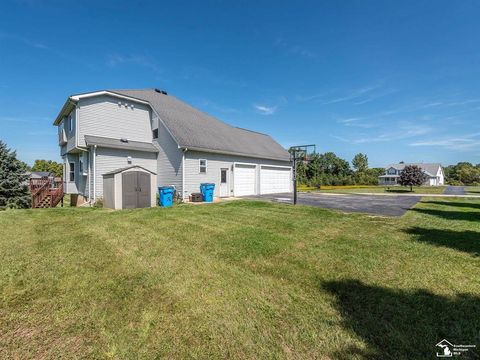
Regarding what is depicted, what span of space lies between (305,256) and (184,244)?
2643 millimetres

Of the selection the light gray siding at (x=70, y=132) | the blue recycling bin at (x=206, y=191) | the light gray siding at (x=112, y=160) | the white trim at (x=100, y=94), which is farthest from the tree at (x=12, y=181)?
the blue recycling bin at (x=206, y=191)

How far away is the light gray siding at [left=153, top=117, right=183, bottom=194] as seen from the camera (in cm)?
1423

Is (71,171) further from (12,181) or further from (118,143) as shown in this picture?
(118,143)

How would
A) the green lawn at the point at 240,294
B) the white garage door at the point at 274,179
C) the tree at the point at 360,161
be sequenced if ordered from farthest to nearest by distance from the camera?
the tree at the point at 360,161 → the white garage door at the point at 274,179 → the green lawn at the point at 240,294

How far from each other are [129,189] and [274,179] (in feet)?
42.0

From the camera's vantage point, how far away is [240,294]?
316cm

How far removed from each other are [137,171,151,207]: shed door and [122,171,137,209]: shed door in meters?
0.20

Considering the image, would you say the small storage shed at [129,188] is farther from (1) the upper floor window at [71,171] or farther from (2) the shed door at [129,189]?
(1) the upper floor window at [71,171]

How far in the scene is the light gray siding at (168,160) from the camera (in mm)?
14227

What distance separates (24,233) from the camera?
6.36 meters

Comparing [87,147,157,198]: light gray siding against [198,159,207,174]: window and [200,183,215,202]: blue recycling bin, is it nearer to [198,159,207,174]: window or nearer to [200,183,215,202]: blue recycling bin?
[198,159,207,174]: window

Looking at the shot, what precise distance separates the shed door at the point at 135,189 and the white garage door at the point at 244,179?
261 inches

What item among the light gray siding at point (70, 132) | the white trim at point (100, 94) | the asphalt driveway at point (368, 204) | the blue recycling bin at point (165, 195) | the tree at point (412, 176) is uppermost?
the white trim at point (100, 94)

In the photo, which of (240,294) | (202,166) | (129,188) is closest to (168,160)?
(202,166)
